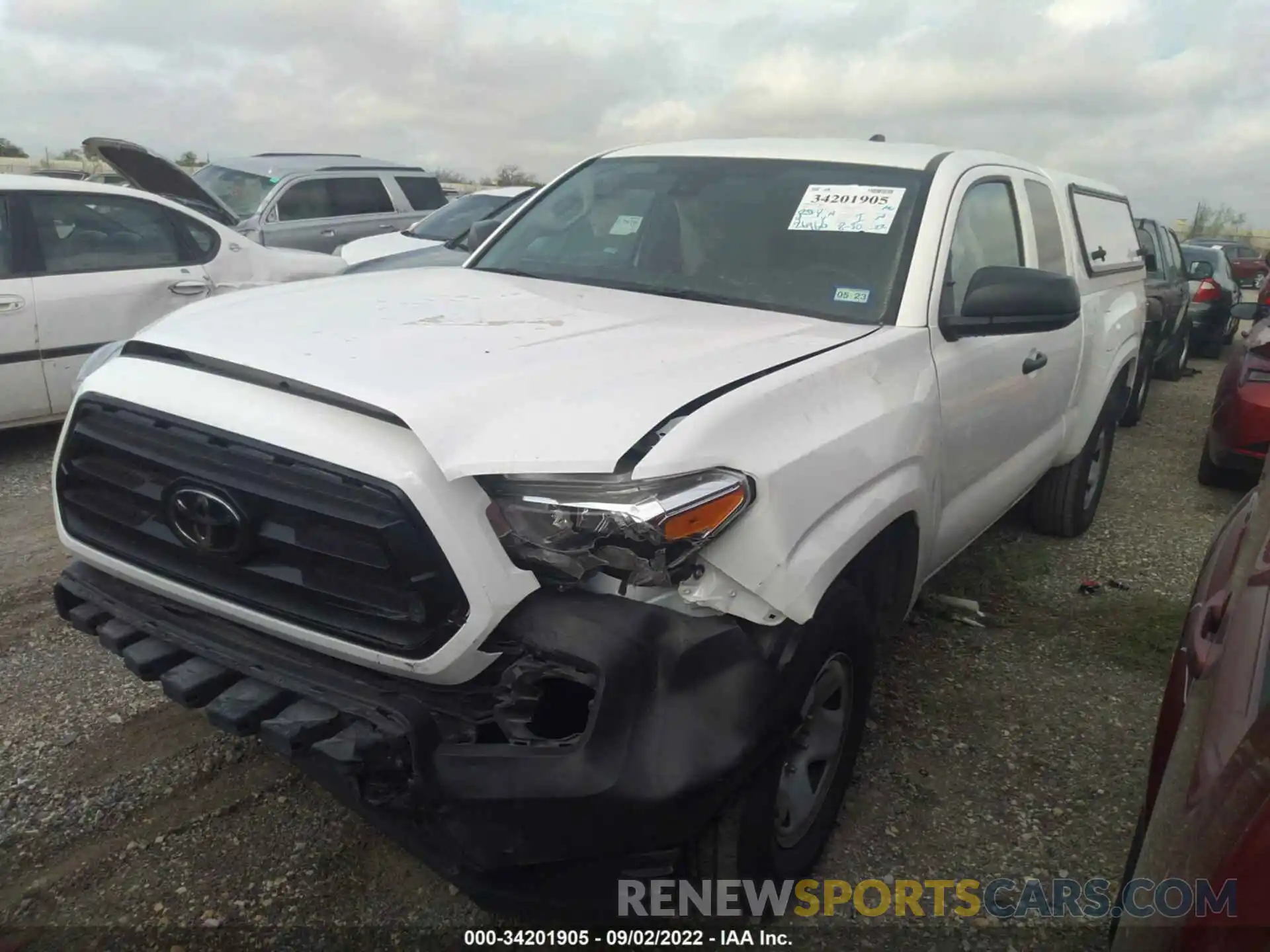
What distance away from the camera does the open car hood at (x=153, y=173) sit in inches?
292

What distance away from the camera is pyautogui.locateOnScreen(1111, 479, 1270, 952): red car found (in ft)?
3.99

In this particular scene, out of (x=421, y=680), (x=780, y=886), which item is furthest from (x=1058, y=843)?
(x=421, y=680)

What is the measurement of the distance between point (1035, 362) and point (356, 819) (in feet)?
9.23

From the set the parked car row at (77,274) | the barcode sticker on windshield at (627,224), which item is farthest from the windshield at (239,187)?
the barcode sticker on windshield at (627,224)

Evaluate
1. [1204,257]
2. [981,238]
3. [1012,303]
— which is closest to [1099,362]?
[981,238]

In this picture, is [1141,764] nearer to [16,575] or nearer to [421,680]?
[421,680]

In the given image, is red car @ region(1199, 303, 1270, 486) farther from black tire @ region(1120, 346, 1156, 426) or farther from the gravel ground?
the gravel ground

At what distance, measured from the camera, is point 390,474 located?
1.88 meters

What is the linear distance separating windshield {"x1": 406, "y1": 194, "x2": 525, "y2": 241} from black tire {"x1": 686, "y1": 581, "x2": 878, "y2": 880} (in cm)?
660

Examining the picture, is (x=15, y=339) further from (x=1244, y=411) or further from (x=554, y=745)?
(x=1244, y=411)

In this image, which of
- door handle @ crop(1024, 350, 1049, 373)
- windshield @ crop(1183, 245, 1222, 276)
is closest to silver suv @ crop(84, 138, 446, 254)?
door handle @ crop(1024, 350, 1049, 373)

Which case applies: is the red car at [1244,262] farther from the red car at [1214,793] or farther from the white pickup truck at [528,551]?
the red car at [1214,793]

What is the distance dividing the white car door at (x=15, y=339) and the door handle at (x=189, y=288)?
2.71 feet

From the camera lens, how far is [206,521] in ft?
6.75
